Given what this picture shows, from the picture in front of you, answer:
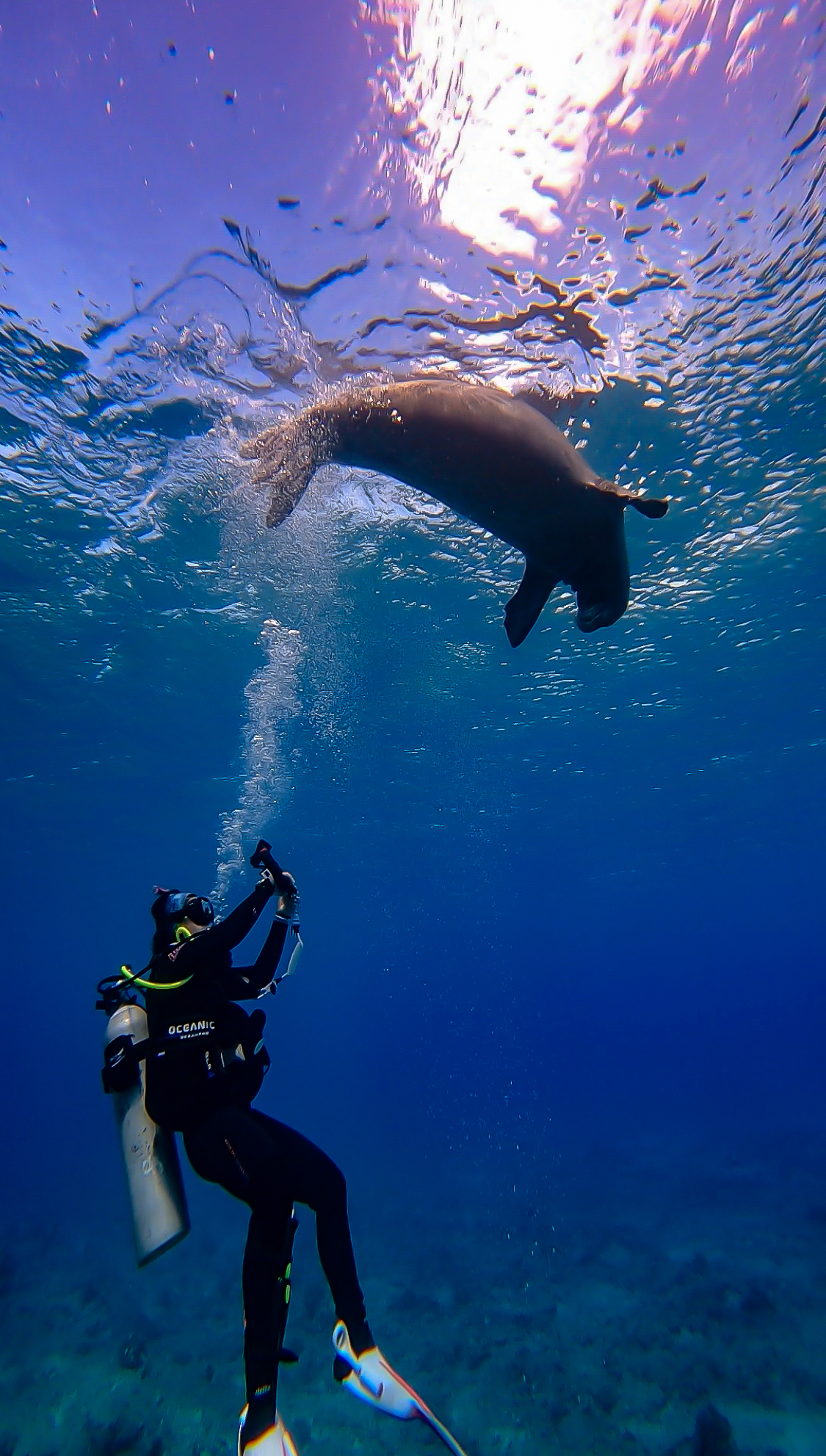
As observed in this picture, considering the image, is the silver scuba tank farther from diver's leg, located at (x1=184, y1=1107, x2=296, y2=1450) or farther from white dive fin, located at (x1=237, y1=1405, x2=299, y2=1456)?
white dive fin, located at (x1=237, y1=1405, x2=299, y2=1456)

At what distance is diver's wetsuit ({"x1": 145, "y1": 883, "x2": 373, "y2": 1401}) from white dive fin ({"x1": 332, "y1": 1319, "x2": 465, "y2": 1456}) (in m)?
0.09

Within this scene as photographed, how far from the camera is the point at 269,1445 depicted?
3381 millimetres

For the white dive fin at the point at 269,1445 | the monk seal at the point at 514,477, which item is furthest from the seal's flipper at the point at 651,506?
the white dive fin at the point at 269,1445

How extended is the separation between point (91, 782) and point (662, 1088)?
49945 millimetres

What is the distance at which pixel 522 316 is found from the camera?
7.85m

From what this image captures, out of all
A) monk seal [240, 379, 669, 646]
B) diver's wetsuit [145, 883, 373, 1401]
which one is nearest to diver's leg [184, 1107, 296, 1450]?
diver's wetsuit [145, 883, 373, 1401]

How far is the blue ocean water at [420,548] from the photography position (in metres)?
5.87

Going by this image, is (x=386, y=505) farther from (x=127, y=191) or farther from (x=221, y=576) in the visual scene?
(x=127, y=191)

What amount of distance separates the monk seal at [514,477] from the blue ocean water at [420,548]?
8.47ft

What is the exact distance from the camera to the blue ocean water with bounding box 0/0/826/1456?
5871mm

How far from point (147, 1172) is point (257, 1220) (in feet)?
2.79

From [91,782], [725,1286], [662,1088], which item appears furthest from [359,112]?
[662,1088]

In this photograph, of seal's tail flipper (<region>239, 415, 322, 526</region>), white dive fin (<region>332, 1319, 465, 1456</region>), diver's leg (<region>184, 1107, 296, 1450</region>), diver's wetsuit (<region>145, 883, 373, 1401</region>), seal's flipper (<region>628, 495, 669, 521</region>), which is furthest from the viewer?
seal's tail flipper (<region>239, 415, 322, 526</region>)

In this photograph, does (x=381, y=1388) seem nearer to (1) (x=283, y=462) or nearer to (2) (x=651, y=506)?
(2) (x=651, y=506)
